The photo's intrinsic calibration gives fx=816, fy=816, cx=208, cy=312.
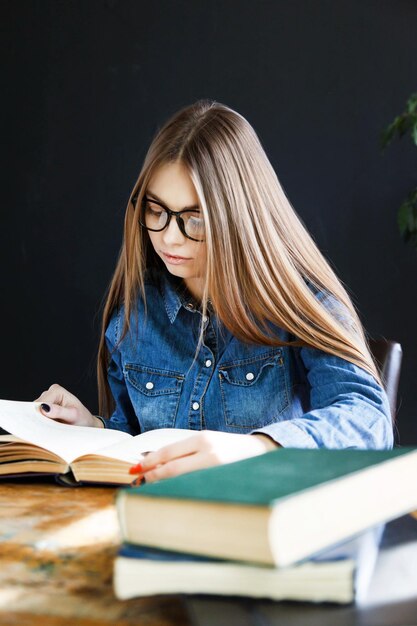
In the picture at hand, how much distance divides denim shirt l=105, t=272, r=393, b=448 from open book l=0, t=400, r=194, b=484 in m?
0.27

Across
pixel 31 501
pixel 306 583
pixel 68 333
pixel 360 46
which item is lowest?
pixel 68 333

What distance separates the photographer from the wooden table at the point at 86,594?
507 millimetres

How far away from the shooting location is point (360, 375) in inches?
47.8

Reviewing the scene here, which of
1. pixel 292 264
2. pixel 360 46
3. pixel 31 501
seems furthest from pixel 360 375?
pixel 360 46

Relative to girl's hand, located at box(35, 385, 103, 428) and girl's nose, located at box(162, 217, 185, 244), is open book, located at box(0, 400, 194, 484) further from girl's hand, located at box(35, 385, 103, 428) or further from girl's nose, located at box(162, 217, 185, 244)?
girl's nose, located at box(162, 217, 185, 244)

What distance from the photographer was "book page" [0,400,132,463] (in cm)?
105

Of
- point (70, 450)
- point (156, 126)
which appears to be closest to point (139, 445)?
point (70, 450)

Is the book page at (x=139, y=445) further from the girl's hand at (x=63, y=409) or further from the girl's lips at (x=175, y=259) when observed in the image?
the girl's lips at (x=175, y=259)

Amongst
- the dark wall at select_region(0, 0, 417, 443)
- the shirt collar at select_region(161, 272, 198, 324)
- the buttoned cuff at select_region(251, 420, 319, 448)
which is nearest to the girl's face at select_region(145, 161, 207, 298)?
the shirt collar at select_region(161, 272, 198, 324)

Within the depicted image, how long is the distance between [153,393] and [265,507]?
98 centimetres

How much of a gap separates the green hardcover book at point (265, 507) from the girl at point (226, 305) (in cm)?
55

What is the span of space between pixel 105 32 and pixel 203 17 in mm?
397

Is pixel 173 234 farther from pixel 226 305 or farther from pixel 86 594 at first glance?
pixel 86 594

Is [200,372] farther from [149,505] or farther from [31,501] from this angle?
[149,505]
